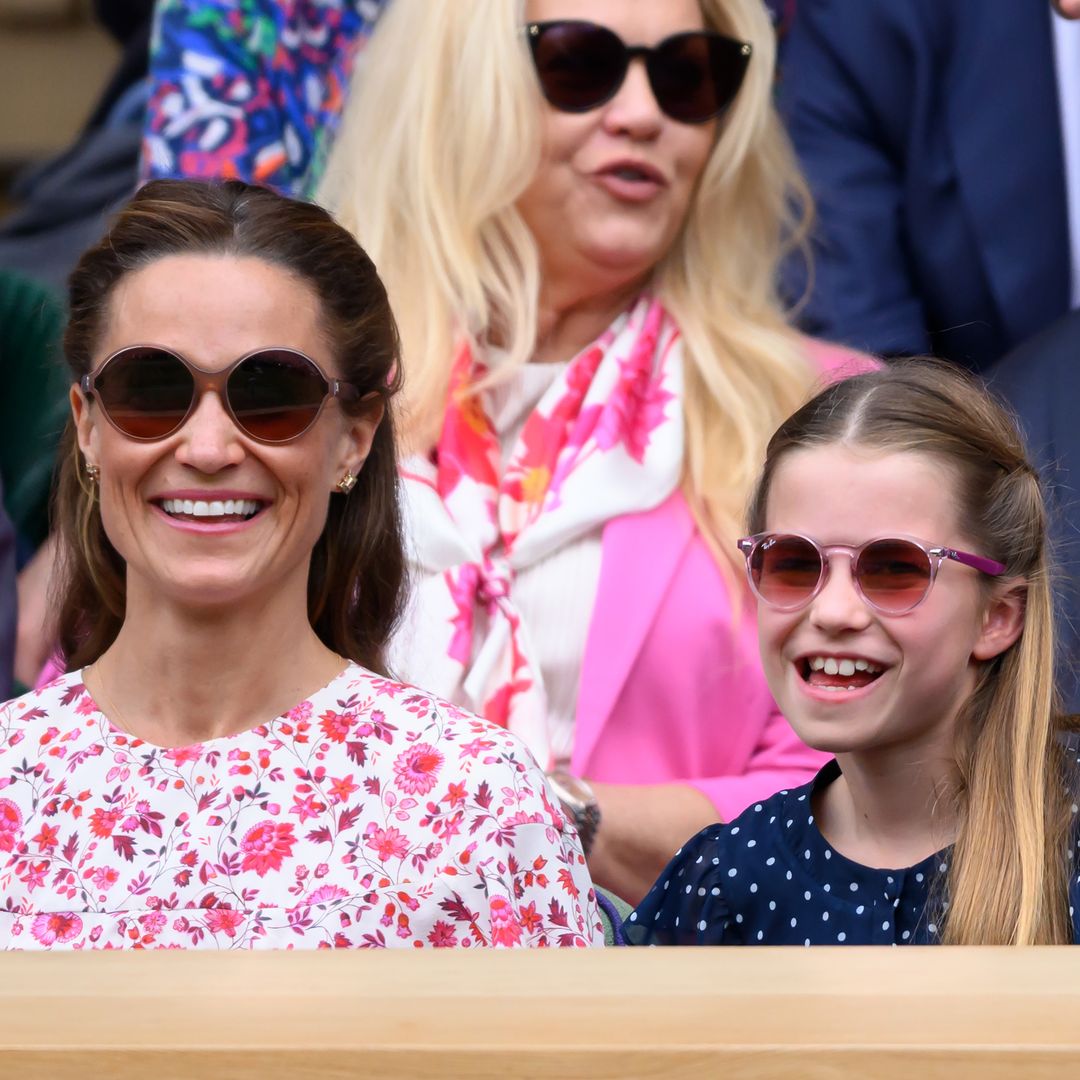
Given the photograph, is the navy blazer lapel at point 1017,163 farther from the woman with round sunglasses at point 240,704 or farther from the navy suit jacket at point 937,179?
the woman with round sunglasses at point 240,704

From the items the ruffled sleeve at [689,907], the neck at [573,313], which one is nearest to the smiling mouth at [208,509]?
the ruffled sleeve at [689,907]

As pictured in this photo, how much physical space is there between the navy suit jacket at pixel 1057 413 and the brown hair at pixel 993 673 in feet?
1.15

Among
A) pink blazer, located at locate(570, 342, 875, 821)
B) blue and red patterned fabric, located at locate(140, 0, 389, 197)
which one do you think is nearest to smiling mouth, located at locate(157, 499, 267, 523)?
pink blazer, located at locate(570, 342, 875, 821)

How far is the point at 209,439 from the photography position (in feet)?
5.72

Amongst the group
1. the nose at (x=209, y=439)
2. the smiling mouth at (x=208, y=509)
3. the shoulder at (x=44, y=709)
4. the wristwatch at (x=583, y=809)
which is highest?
the nose at (x=209, y=439)

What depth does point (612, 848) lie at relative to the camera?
2291mm

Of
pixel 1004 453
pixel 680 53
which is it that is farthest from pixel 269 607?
pixel 680 53

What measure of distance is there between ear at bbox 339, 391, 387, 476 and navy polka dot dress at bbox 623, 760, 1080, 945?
1.71 feet

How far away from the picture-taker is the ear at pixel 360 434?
6.19 ft

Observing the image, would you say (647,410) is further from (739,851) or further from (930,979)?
(930,979)

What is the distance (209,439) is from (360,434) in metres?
0.20

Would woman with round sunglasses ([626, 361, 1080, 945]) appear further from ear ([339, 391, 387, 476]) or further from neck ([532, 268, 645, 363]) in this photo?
neck ([532, 268, 645, 363])

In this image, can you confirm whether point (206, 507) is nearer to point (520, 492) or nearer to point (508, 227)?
point (520, 492)

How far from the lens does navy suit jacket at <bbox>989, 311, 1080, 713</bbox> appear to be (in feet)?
7.75
